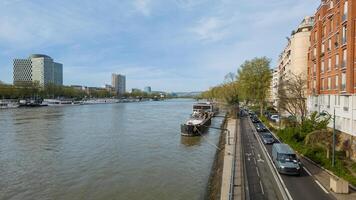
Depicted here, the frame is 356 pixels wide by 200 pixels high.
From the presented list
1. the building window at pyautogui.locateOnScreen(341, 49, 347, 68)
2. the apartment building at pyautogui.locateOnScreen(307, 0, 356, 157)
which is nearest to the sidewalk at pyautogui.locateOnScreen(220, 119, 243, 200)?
the apartment building at pyautogui.locateOnScreen(307, 0, 356, 157)

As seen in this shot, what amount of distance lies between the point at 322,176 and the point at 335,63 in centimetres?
2033

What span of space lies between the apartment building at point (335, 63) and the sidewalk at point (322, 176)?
21.4 ft

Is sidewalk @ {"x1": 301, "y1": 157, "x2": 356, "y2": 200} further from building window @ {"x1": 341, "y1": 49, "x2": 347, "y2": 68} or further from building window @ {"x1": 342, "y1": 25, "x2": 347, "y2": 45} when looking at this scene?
building window @ {"x1": 342, "y1": 25, "x2": 347, "y2": 45}

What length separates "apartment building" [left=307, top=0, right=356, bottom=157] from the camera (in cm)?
3378

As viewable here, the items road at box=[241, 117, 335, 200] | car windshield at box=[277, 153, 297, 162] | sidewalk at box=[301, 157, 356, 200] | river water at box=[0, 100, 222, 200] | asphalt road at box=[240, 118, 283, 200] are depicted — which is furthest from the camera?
car windshield at box=[277, 153, 297, 162]

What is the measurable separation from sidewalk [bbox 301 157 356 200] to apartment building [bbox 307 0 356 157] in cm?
651

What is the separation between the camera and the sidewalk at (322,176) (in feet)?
68.1

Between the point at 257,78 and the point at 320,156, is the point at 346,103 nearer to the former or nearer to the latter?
the point at 320,156

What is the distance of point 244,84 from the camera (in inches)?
3465

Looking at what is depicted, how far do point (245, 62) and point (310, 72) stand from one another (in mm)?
35081

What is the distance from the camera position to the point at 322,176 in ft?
84.3

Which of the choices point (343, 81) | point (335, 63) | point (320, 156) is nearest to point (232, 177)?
point (320, 156)

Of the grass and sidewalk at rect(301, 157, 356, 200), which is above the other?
the grass

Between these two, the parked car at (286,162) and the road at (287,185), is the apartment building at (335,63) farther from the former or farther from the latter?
the road at (287,185)
